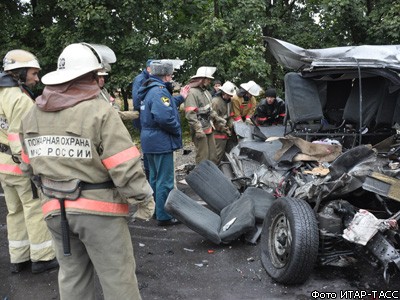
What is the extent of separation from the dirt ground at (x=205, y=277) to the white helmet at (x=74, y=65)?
1.95 m

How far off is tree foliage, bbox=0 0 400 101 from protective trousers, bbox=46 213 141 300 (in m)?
8.37

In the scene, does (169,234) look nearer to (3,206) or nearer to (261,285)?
(261,285)

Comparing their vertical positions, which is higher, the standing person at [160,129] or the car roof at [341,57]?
the car roof at [341,57]

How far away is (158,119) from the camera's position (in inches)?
199

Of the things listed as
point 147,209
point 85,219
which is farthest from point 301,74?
point 85,219

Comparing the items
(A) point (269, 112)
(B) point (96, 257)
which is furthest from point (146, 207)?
(A) point (269, 112)

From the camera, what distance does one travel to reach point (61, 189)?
256 cm

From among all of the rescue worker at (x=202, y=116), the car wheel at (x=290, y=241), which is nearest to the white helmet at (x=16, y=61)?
the car wheel at (x=290, y=241)

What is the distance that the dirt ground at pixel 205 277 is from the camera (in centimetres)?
362

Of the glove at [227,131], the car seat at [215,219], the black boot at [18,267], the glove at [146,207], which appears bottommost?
the black boot at [18,267]

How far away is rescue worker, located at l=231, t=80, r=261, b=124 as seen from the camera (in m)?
7.96

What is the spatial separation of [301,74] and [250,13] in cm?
638

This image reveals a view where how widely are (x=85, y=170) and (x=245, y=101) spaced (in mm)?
5967

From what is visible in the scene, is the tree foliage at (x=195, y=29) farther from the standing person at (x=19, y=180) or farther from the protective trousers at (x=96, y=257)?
the protective trousers at (x=96, y=257)
